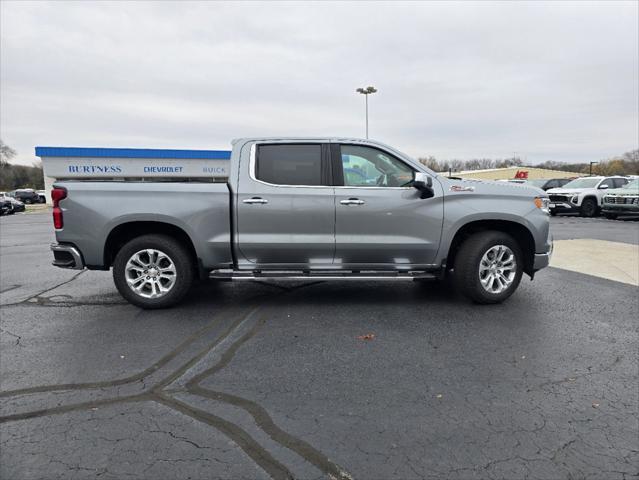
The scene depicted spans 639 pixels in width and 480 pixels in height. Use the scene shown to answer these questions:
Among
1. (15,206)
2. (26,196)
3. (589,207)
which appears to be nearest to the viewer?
(589,207)

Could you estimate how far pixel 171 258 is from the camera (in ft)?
16.1

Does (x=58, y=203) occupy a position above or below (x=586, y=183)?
below

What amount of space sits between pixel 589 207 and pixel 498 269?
55.9 ft

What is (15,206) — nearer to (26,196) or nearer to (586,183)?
(26,196)

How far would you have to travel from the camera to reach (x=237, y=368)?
346cm

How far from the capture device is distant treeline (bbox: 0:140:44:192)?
85562mm

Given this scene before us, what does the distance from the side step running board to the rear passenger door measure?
3.7 inches

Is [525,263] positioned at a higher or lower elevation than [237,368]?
higher

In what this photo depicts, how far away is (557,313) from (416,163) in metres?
2.42

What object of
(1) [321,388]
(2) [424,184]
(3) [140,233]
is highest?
(2) [424,184]

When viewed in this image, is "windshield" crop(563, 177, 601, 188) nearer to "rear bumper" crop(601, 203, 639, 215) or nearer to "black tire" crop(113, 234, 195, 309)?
"rear bumper" crop(601, 203, 639, 215)

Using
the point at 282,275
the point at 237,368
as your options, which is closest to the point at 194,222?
the point at 282,275

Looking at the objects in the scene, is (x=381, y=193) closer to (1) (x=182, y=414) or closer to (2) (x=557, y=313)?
(2) (x=557, y=313)

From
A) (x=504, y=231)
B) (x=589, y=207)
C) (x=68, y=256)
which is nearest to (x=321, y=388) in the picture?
(x=504, y=231)
